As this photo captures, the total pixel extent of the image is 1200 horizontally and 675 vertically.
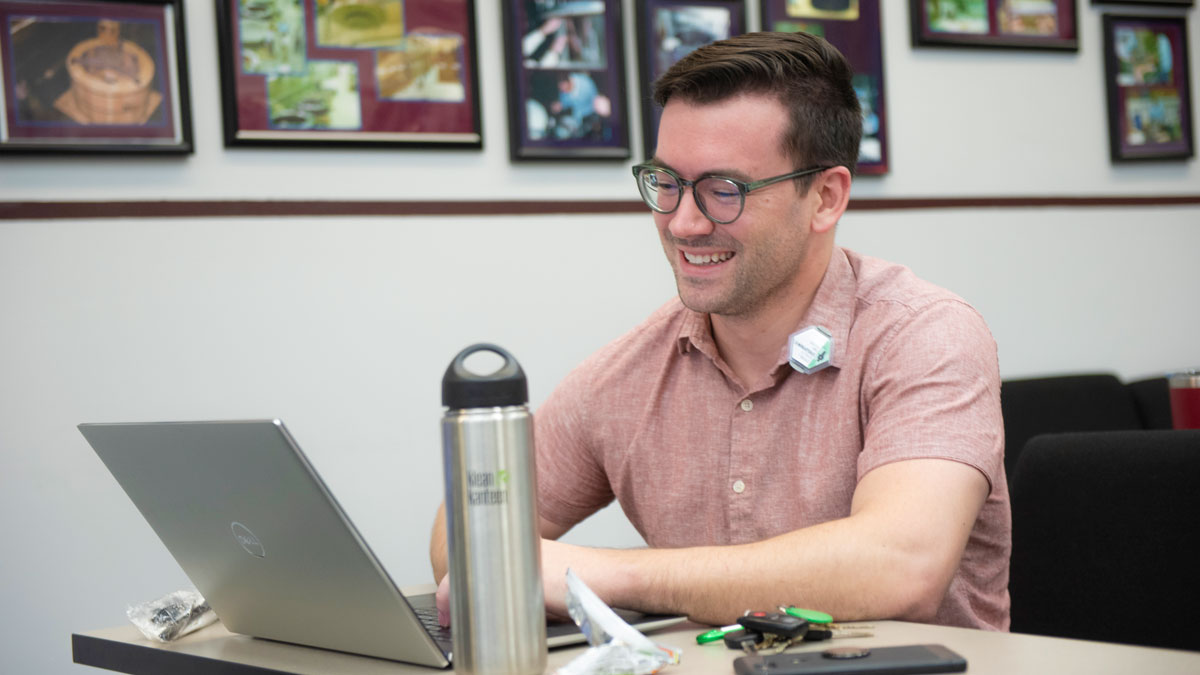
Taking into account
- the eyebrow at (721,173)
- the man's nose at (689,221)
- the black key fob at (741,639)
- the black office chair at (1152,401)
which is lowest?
the black office chair at (1152,401)

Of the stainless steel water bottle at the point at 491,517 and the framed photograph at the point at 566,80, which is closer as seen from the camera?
the stainless steel water bottle at the point at 491,517

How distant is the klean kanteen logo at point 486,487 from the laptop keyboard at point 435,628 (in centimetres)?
19

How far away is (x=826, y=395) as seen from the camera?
5.47 feet

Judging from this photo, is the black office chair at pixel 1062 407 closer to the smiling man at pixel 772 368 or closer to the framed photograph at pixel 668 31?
the framed photograph at pixel 668 31

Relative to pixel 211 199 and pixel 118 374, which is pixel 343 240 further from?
pixel 118 374

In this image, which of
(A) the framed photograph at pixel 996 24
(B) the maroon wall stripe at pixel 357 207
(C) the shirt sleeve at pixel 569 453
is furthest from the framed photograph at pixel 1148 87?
(C) the shirt sleeve at pixel 569 453

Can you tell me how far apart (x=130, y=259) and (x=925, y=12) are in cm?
214

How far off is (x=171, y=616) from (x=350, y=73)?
1.55 m

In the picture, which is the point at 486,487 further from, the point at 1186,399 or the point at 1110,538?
the point at 1186,399

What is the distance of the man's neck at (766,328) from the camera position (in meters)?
1.77

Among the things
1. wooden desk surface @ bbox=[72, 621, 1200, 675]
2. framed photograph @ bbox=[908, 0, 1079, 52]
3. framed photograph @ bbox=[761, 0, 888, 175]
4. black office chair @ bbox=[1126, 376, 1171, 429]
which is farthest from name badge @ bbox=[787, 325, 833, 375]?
black office chair @ bbox=[1126, 376, 1171, 429]

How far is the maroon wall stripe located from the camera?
2404mm

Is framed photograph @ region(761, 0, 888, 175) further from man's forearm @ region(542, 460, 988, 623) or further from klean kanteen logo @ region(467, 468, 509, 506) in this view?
klean kanteen logo @ region(467, 468, 509, 506)

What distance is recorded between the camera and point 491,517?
3.18 ft
